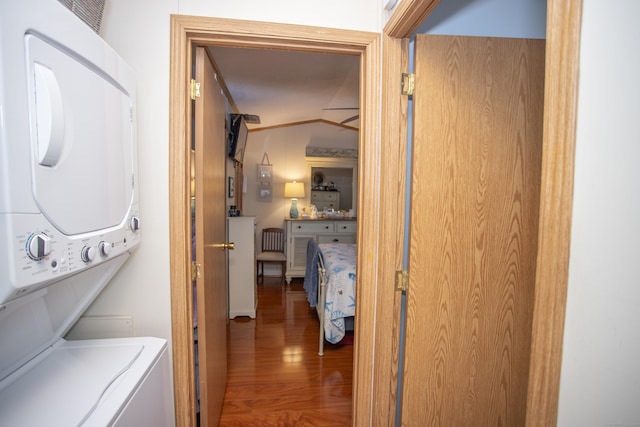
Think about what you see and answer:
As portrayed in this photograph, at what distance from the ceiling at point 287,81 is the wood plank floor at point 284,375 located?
8.43ft

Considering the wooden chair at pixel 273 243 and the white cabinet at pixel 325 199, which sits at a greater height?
the white cabinet at pixel 325 199

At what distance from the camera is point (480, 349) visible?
1201mm

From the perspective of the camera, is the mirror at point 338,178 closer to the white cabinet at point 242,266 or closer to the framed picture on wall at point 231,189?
the framed picture on wall at point 231,189

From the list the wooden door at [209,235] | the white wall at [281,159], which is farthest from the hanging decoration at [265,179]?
the wooden door at [209,235]

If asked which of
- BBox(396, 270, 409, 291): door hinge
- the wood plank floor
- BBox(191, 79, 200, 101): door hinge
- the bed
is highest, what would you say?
BBox(191, 79, 200, 101): door hinge

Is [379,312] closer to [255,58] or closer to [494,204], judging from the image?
[494,204]

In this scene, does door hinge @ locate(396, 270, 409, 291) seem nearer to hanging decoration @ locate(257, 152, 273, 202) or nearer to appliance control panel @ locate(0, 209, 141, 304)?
appliance control panel @ locate(0, 209, 141, 304)

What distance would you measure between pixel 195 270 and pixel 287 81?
243 cm

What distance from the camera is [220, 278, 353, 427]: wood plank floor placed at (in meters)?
1.86

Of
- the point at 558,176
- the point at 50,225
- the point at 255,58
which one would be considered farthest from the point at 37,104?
the point at 255,58

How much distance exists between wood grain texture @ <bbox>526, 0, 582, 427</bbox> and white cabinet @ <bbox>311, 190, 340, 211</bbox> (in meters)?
4.79

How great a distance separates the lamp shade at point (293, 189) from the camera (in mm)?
4934

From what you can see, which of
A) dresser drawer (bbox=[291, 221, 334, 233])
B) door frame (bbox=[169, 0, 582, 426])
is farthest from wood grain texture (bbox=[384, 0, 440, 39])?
dresser drawer (bbox=[291, 221, 334, 233])

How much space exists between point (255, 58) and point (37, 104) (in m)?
2.18
